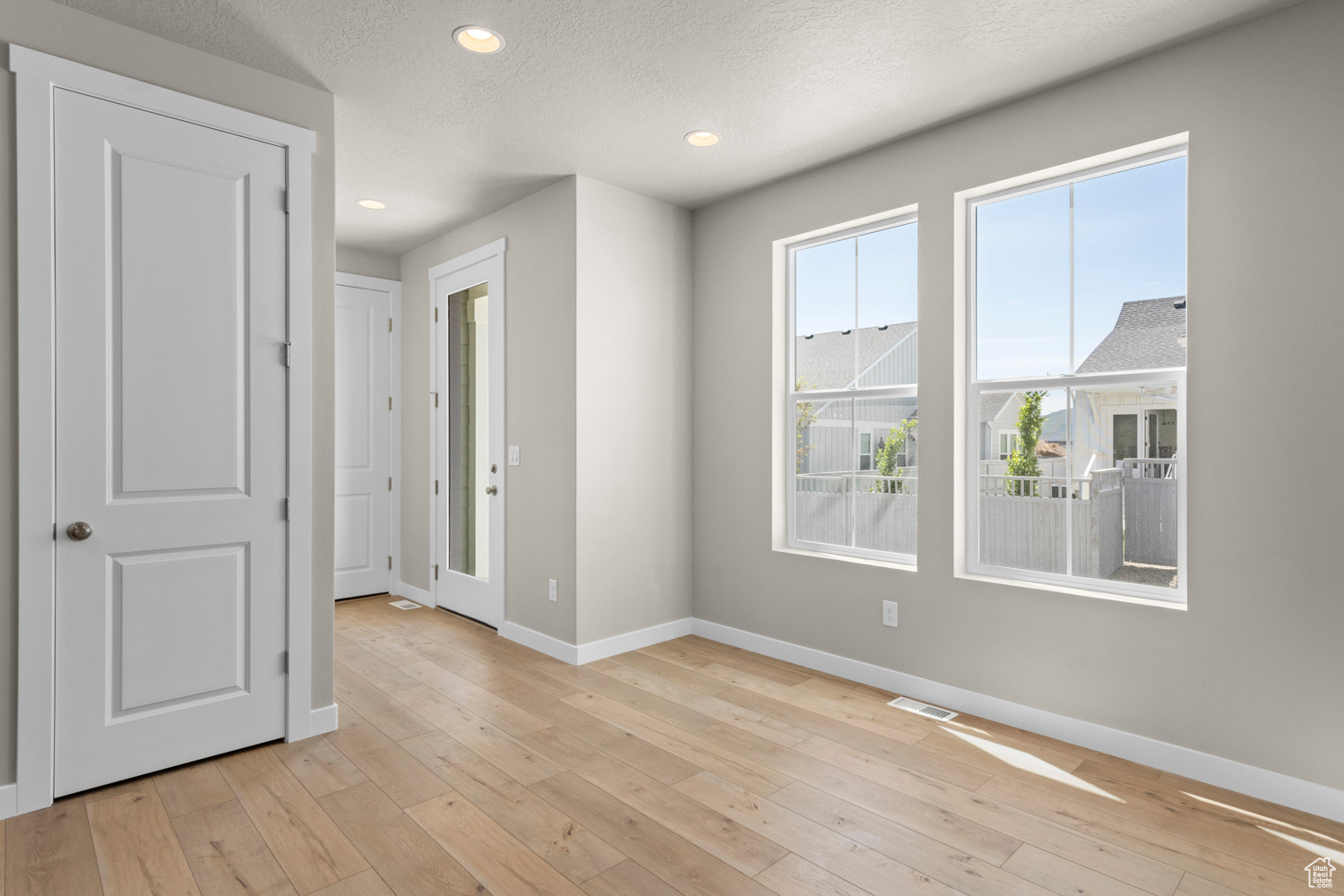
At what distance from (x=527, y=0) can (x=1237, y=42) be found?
7.77 feet

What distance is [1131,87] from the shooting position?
2.65 meters

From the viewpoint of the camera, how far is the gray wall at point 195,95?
7.34 feet

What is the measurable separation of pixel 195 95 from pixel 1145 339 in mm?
3613

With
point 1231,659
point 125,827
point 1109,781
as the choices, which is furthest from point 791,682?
point 125,827

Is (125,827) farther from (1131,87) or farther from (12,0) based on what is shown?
(1131,87)

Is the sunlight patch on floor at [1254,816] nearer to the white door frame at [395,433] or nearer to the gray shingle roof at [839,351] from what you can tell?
the gray shingle roof at [839,351]

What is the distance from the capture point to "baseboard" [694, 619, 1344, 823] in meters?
2.29

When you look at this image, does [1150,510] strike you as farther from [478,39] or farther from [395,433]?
[395,433]

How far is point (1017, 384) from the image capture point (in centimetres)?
304

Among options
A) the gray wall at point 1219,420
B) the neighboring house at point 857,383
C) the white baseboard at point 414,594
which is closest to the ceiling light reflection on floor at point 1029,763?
the gray wall at point 1219,420

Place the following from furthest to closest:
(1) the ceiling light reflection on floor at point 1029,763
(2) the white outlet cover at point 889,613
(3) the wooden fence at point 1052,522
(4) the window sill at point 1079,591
Result: (2) the white outlet cover at point 889,613, (3) the wooden fence at point 1052,522, (4) the window sill at point 1079,591, (1) the ceiling light reflection on floor at point 1029,763

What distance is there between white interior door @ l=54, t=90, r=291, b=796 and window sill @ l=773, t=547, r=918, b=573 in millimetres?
2436

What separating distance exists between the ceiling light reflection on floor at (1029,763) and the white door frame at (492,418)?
2.68 m

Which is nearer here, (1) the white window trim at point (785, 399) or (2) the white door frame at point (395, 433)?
(1) the white window trim at point (785, 399)
